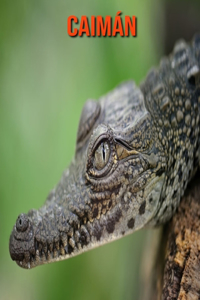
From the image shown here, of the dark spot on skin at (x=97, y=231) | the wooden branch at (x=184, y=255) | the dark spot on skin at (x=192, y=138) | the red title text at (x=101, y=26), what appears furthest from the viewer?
the red title text at (x=101, y=26)

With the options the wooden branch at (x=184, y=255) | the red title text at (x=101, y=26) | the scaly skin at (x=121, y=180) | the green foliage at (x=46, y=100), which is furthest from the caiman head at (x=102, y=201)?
the green foliage at (x=46, y=100)

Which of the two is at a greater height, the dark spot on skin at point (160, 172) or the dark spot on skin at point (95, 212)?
the dark spot on skin at point (160, 172)

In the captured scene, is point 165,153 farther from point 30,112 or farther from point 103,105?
point 30,112

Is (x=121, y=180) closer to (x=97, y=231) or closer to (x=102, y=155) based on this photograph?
(x=102, y=155)

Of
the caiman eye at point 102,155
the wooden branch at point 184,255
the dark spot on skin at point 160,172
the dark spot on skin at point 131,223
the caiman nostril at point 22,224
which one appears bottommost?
the wooden branch at point 184,255

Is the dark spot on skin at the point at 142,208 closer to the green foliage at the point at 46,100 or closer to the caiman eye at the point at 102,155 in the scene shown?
the caiman eye at the point at 102,155

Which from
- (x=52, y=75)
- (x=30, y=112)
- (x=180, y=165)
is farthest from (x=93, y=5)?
(x=180, y=165)

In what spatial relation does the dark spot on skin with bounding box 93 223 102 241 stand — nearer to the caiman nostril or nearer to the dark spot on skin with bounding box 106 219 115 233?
the dark spot on skin with bounding box 106 219 115 233
